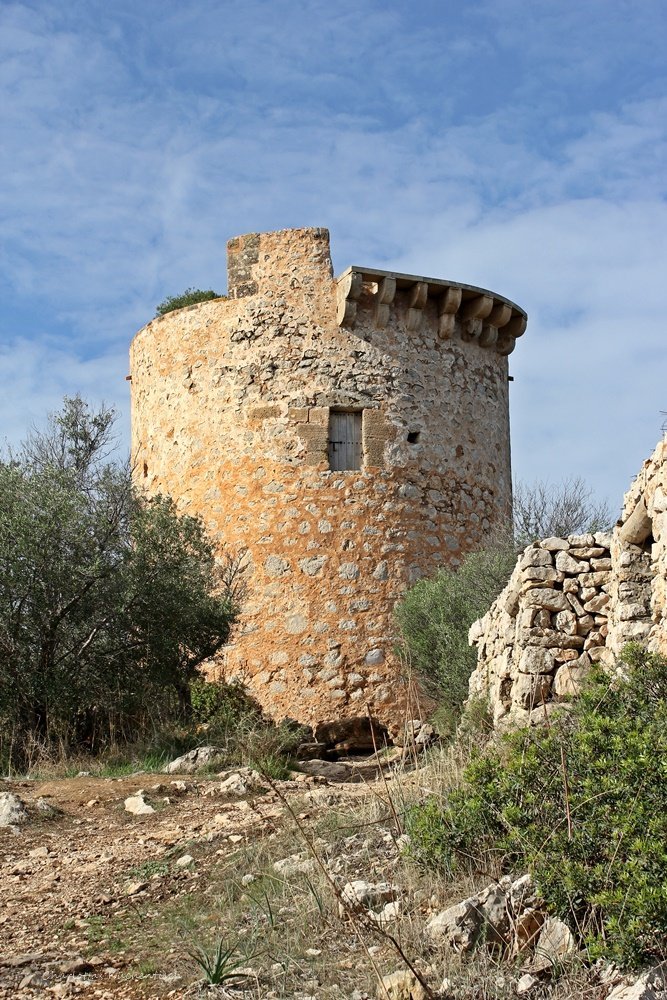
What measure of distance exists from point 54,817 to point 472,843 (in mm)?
3802

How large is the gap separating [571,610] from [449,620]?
4.04 meters

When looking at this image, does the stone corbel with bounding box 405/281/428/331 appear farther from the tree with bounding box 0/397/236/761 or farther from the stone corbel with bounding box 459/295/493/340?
the tree with bounding box 0/397/236/761

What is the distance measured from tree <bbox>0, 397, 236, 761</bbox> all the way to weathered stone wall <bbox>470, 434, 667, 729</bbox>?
4.17 meters

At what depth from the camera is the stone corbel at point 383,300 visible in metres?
13.3

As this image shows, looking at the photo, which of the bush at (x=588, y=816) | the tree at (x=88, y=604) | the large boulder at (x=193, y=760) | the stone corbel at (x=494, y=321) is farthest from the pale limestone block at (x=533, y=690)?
the stone corbel at (x=494, y=321)

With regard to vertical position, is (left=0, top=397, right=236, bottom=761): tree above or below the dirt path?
A: above

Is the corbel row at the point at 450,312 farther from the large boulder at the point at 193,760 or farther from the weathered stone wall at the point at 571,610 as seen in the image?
the weathered stone wall at the point at 571,610

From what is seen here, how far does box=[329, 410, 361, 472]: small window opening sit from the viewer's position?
13237mm

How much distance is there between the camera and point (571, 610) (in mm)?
7664

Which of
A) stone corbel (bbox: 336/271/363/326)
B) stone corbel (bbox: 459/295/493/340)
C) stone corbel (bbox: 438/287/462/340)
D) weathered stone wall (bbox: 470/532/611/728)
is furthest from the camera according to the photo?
stone corbel (bbox: 459/295/493/340)

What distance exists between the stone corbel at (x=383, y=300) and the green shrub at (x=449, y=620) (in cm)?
311

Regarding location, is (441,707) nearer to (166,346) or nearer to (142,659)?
(142,659)

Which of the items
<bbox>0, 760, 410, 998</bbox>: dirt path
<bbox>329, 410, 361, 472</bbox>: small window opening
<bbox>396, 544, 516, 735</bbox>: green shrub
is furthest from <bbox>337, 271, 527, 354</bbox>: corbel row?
<bbox>0, 760, 410, 998</bbox>: dirt path

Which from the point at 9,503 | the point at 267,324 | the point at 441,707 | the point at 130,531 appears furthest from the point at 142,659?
the point at 267,324
